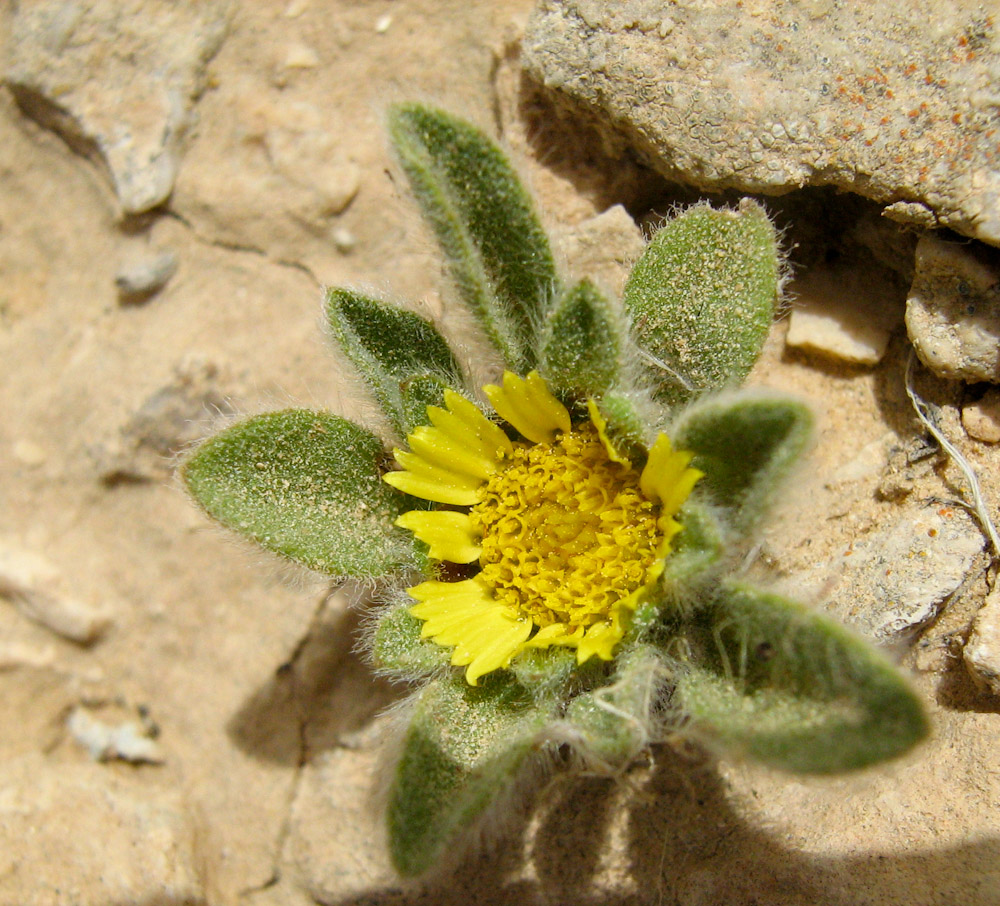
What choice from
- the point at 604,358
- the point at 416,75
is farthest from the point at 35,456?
the point at 604,358

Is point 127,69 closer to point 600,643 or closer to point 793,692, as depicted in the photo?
point 600,643

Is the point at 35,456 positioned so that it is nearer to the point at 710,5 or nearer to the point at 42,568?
the point at 42,568

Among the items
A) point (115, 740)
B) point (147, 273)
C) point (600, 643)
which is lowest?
point (115, 740)

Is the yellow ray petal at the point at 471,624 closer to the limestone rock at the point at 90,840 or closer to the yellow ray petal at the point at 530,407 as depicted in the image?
the yellow ray petal at the point at 530,407

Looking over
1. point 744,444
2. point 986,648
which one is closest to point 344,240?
point 744,444

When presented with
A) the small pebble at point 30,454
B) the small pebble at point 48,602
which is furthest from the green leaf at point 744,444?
the small pebble at point 30,454

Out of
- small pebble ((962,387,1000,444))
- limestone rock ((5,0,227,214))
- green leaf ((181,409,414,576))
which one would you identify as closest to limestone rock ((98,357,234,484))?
limestone rock ((5,0,227,214))
